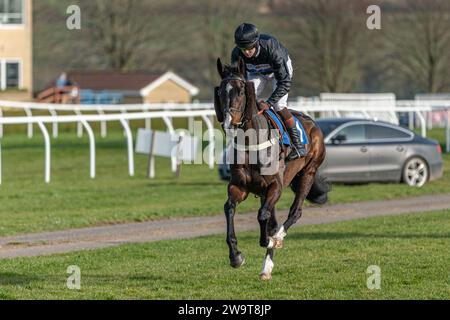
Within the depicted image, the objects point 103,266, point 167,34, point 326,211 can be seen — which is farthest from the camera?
point 167,34

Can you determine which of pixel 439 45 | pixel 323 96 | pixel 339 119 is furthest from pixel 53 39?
pixel 339 119

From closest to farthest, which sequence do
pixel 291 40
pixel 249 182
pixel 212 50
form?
pixel 249 182
pixel 291 40
pixel 212 50

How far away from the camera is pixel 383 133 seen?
23594 mm

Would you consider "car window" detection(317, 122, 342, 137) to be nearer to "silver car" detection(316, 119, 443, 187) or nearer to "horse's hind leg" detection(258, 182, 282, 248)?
"silver car" detection(316, 119, 443, 187)

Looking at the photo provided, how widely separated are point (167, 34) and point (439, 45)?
22369 mm

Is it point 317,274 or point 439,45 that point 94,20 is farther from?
point 317,274

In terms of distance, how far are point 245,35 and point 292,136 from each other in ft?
4.51

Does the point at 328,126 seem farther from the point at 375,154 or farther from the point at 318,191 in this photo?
the point at 318,191

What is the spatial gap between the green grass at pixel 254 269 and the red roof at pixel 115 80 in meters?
49.3

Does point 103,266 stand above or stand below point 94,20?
below

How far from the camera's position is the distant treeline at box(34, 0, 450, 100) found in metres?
65.8

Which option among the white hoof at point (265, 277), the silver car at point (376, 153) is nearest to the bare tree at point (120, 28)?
the silver car at point (376, 153)

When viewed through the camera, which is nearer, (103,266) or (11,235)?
(103,266)

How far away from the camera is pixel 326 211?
739 inches
